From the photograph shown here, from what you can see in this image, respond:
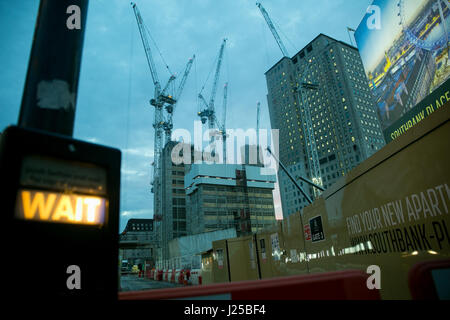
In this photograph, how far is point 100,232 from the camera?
1952mm

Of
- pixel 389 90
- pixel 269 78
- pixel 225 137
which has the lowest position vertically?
pixel 389 90

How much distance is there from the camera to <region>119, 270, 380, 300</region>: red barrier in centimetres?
205

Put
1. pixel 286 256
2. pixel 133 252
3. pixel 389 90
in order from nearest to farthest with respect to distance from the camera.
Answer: pixel 286 256, pixel 389 90, pixel 133 252

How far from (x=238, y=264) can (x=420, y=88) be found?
595 inches

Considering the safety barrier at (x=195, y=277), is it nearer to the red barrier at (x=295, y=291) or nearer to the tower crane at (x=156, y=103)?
the red barrier at (x=295, y=291)

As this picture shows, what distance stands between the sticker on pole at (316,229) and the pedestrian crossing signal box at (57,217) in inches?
322

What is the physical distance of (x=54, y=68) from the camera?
249 cm

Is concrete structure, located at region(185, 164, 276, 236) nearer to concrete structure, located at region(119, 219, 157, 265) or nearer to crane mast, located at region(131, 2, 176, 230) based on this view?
crane mast, located at region(131, 2, 176, 230)

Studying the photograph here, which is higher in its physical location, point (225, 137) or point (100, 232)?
point (225, 137)

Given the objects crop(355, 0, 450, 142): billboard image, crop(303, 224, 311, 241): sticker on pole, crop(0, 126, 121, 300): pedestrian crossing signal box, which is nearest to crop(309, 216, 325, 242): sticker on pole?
crop(303, 224, 311, 241): sticker on pole

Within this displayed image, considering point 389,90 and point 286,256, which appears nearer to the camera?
point 286,256

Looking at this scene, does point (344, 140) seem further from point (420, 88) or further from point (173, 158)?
point (420, 88)
